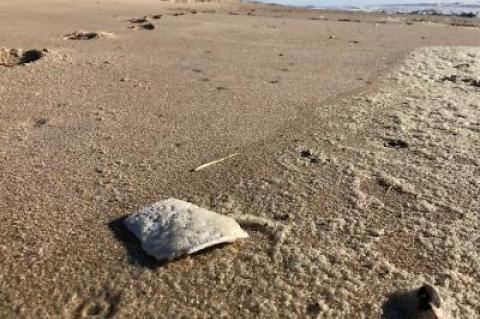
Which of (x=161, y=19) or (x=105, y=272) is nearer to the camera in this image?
(x=105, y=272)

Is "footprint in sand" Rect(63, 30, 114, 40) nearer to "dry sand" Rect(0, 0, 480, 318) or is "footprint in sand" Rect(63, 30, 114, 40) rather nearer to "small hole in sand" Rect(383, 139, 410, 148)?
"dry sand" Rect(0, 0, 480, 318)

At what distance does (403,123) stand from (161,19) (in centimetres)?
460

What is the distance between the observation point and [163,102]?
291 centimetres

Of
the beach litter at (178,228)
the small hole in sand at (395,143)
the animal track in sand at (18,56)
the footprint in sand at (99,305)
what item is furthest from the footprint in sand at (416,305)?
the animal track in sand at (18,56)

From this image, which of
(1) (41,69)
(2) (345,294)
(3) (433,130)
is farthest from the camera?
(1) (41,69)

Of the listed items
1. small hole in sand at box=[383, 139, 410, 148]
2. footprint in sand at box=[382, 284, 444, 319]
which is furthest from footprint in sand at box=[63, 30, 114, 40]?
footprint in sand at box=[382, 284, 444, 319]

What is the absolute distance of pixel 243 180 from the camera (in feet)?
6.61

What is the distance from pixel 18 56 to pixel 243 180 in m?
2.56

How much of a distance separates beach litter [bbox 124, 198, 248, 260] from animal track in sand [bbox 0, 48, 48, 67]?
2.39m

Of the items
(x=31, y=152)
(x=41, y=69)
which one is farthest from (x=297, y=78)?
(x=31, y=152)

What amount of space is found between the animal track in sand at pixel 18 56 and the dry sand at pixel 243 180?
4 cm

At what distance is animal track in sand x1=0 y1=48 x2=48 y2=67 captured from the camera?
364cm

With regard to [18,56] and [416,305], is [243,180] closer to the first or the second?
[416,305]

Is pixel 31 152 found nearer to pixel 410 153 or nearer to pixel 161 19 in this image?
pixel 410 153
